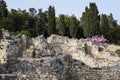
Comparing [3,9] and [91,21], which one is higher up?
[3,9]

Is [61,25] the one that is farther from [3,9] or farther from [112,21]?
[112,21]

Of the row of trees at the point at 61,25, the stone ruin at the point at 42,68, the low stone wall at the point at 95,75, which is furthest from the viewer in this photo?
the row of trees at the point at 61,25

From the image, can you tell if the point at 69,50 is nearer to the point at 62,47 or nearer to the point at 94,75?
the point at 62,47

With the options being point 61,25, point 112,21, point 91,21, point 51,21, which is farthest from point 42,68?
point 112,21

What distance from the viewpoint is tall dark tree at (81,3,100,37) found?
179 feet

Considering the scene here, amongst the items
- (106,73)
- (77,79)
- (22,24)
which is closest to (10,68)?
(77,79)

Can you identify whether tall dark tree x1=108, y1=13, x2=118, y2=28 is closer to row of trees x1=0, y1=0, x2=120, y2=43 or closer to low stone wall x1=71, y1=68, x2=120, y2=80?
row of trees x1=0, y1=0, x2=120, y2=43

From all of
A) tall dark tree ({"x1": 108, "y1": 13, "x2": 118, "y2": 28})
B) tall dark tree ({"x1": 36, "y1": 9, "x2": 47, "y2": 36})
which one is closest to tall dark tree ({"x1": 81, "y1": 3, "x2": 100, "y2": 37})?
tall dark tree ({"x1": 36, "y1": 9, "x2": 47, "y2": 36})

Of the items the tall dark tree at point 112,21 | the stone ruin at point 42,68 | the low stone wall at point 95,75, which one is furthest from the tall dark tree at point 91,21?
the low stone wall at point 95,75

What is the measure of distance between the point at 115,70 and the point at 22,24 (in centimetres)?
4192

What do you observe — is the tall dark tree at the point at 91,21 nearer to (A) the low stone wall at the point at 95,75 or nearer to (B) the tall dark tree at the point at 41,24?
(B) the tall dark tree at the point at 41,24

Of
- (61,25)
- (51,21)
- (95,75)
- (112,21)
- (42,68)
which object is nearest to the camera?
(42,68)

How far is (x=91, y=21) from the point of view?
56.1 m

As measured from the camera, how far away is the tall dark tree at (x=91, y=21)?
54.6 meters
